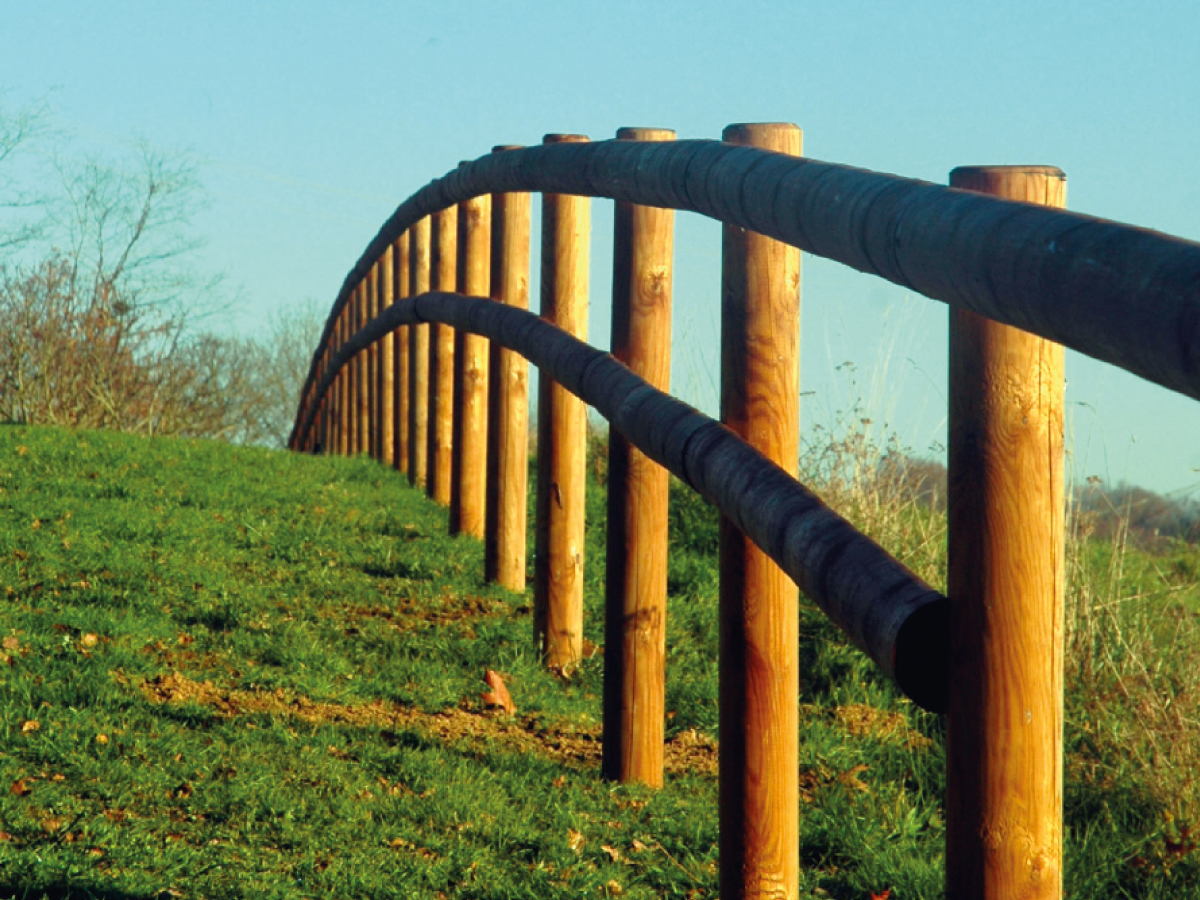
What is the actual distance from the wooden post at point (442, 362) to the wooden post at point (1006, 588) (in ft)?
22.9

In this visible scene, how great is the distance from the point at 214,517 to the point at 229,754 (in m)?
3.60

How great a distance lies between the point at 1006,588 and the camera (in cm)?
232

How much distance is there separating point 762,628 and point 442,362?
19.6ft

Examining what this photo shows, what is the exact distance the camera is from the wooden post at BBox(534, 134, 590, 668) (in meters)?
5.84

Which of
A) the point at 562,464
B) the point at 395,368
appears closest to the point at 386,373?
the point at 395,368

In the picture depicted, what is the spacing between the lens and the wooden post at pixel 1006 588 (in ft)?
7.61

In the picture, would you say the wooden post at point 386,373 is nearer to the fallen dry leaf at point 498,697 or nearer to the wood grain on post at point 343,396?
the wood grain on post at point 343,396

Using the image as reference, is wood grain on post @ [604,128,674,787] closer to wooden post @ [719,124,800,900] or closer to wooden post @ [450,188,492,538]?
wooden post @ [719,124,800,900]

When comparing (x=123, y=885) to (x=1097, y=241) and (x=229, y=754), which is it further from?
(x=1097, y=241)

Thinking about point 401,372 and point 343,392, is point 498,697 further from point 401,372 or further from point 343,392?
point 343,392

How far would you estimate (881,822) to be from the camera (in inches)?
184

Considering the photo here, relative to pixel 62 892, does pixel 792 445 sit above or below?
above

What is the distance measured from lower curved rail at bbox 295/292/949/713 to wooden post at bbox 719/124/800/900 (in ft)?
0.53

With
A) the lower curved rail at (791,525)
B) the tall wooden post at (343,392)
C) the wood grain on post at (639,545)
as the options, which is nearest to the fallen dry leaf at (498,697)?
the wood grain on post at (639,545)
